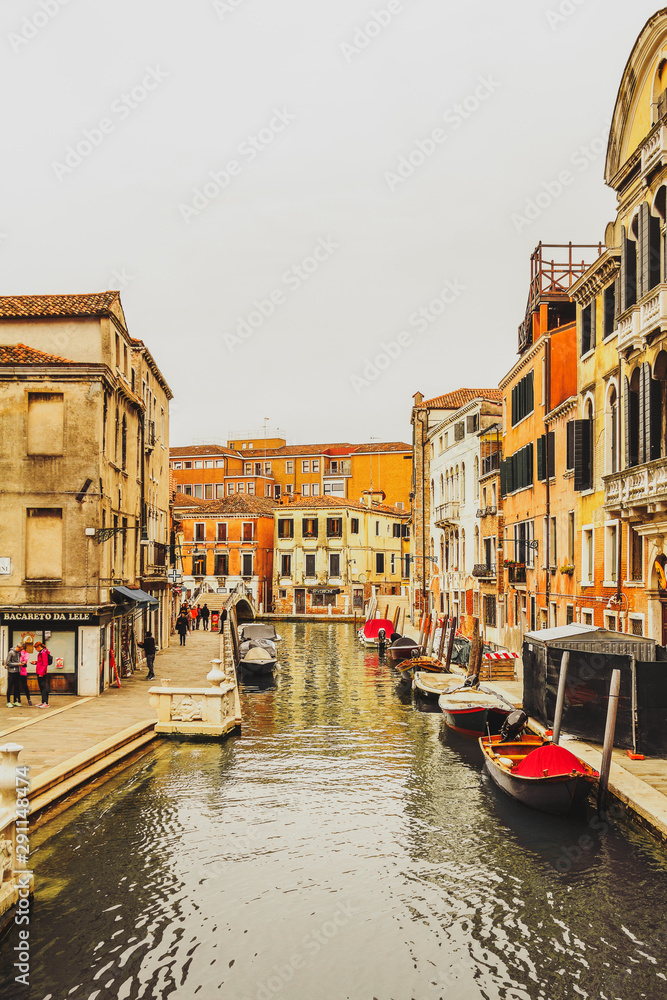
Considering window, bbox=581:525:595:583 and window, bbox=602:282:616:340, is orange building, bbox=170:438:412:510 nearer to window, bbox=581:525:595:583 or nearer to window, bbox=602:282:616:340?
window, bbox=581:525:595:583

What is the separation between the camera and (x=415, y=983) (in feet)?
27.7

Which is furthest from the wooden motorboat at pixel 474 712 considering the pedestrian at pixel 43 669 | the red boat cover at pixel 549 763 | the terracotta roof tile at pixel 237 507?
the terracotta roof tile at pixel 237 507

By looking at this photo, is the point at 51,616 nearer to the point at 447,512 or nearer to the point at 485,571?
the point at 485,571

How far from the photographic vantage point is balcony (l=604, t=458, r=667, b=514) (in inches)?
665

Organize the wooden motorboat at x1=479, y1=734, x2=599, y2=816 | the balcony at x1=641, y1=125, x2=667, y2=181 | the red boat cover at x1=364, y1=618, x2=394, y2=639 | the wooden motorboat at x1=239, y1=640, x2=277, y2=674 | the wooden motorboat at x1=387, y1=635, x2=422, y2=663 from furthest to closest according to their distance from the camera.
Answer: the red boat cover at x1=364, y1=618, x2=394, y2=639 → the wooden motorboat at x1=387, y1=635, x2=422, y2=663 → the wooden motorboat at x1=239, y1=640, x2=277, y2=674 → the balcony at x1=641, y1=125, x2=667, y2=181 → the wooden motorboat at x1=479, y1=734, x2=599, y2=816

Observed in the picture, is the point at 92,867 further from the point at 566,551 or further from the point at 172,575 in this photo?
the point at 172,575

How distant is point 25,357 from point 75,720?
9080 millimetres

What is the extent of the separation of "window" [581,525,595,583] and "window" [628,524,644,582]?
3.02 metres

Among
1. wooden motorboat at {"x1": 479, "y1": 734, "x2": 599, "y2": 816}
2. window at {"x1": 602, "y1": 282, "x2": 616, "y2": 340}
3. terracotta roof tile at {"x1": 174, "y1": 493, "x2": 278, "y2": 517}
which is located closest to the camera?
wooden motorboat at {"x1": 479, "y1": 734, "x2": 599, "y2": 816}

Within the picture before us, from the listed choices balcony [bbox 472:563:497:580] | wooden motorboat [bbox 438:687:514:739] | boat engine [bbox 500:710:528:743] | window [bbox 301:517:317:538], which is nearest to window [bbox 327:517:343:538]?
window [bbox 301:517:317:538]

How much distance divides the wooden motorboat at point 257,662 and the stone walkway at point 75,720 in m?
4.25

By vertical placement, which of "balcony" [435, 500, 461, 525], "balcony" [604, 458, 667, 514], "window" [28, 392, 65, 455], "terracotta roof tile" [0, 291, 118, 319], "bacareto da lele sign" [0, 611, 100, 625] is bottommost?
"bacareto da lele sign" [0, 611, 100, 625]

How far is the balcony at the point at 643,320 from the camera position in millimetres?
16938

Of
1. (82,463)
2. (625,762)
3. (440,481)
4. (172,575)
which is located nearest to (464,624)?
(440,481)
